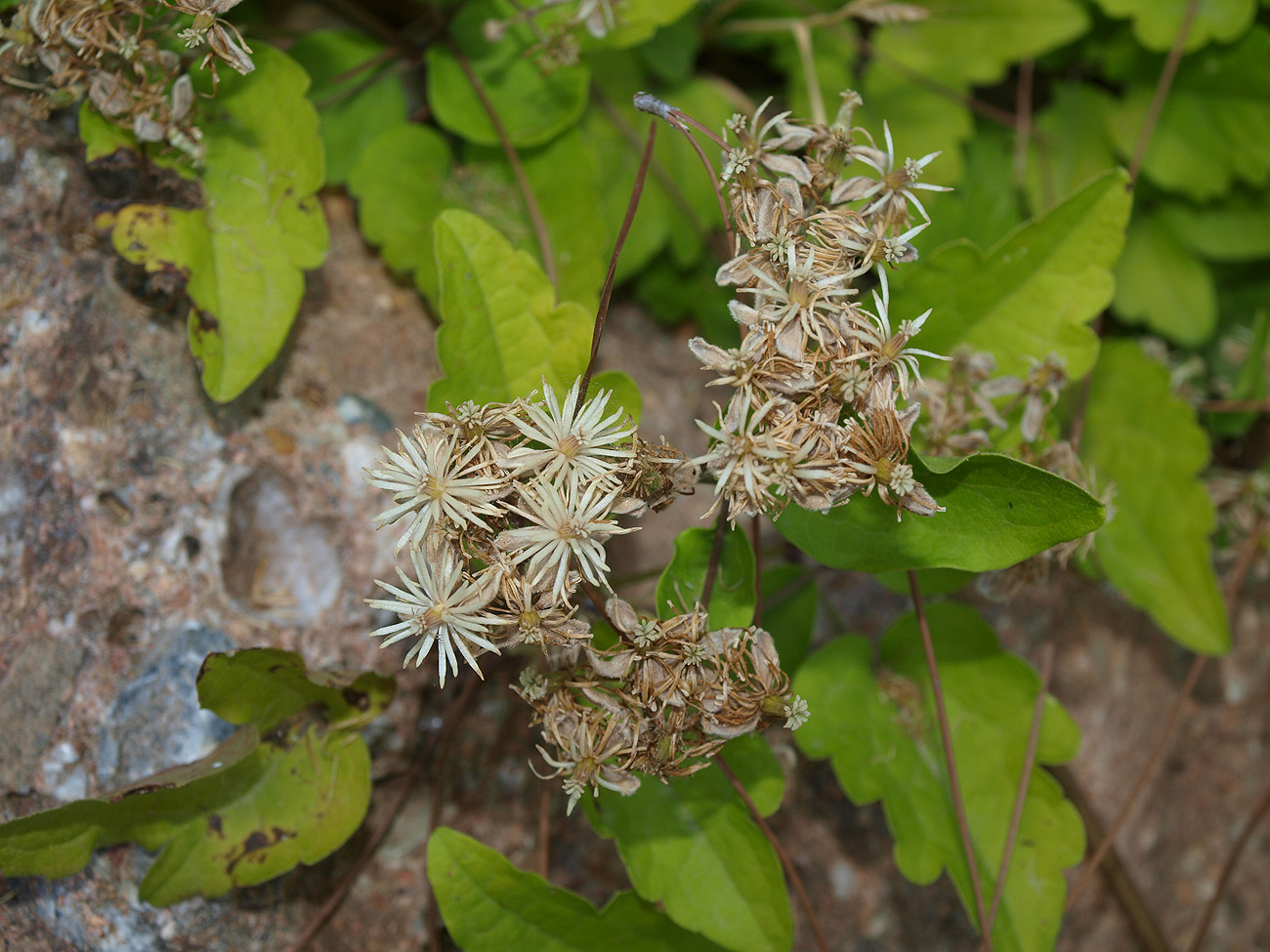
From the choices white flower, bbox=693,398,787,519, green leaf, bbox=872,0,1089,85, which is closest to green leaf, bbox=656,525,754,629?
white flower, bbox=693,398,787,519

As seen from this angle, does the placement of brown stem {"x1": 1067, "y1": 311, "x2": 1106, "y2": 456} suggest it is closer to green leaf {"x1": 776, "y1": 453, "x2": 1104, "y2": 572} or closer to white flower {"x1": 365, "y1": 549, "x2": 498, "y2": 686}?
green leaf {"x1": 776, "y1": 453, "x2": 1104, "y2": 572}

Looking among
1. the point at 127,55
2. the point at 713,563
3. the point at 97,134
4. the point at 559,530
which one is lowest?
the point at 713,563

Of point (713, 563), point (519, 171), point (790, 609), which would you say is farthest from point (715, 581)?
point (519, 171)

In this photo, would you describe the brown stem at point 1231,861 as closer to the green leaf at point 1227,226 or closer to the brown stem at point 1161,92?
the green leaf at point 1227,226

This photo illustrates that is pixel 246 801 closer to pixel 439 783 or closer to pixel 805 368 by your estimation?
pixel 439 783

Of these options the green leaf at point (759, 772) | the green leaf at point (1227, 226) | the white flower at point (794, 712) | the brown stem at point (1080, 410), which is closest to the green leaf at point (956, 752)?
the green leaf at point (759, 772)

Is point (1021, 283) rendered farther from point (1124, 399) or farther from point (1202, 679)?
point (1202, 679)

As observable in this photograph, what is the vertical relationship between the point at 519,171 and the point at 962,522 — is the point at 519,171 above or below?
above
